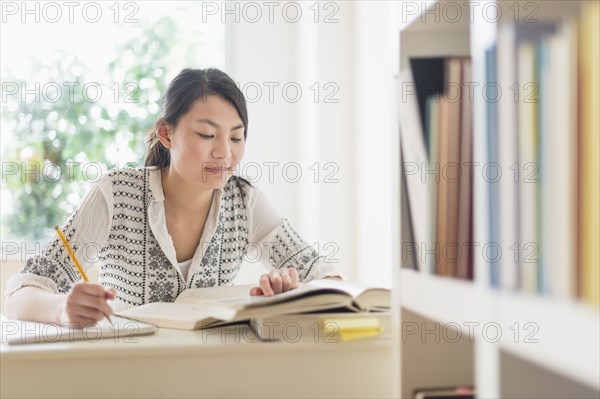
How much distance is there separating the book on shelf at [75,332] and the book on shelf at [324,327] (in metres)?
0.18

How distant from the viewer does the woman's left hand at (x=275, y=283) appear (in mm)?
1243

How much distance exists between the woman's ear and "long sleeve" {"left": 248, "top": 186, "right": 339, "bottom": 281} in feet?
0.73

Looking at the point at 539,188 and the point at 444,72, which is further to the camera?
the point at 444,72

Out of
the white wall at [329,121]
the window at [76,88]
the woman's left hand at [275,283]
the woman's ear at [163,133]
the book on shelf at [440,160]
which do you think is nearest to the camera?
the book on shelf at [440,160]

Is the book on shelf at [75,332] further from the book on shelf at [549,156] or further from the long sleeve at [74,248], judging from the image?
the book on shelf at [549,156]

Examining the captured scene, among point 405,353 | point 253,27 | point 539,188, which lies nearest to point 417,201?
point 405,353

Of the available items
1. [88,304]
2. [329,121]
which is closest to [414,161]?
[88,304]

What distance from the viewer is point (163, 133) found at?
172 cm

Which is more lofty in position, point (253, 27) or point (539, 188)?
point (253, 27)

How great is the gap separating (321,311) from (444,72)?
1.22ft

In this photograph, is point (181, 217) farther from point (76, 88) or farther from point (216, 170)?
point (76, 88)

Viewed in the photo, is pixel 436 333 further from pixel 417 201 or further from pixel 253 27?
pixel 253 27

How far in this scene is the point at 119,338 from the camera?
3.57 ft

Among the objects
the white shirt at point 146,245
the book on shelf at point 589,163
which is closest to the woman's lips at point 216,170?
the white shirt at point 146,245
